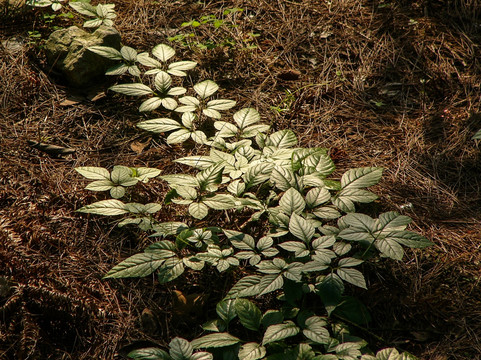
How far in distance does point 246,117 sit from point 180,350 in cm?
123

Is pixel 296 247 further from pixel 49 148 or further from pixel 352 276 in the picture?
pixel 49 148

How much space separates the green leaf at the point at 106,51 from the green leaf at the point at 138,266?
125 cm

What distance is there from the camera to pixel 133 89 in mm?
2377

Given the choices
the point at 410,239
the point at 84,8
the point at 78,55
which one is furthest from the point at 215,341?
the point at 84,8

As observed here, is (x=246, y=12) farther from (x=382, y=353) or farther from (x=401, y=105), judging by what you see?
(x=382, y=353)

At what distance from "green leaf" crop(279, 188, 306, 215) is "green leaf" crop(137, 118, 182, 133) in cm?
75

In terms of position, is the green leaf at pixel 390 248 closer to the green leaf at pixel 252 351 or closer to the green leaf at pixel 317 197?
the green leaf at pixel 317 197

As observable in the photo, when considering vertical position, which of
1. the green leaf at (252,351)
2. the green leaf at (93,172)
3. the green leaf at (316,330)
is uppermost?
the green leaf at (316,330)

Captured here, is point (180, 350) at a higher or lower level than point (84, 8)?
lower

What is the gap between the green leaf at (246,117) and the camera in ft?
7.31

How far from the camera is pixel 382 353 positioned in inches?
56.9

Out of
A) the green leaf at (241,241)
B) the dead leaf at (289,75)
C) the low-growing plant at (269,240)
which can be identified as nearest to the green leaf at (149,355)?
the low-growing plant at (269,240)

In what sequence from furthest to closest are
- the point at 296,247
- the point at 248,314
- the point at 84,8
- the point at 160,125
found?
the point at 84,8
the point at 160,125
the point at 296,247
the point at 248,314

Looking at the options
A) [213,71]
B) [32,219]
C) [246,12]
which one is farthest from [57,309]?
[246,12]
